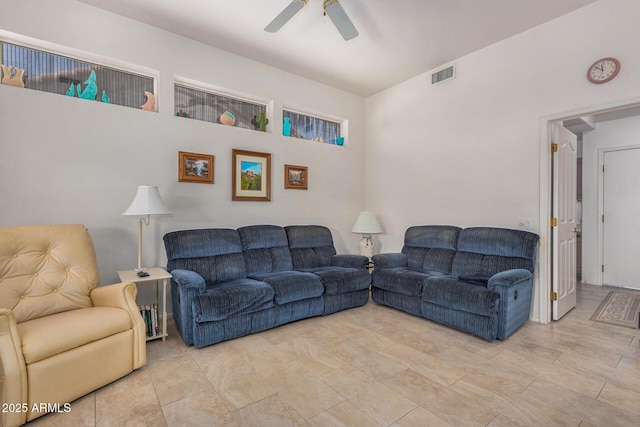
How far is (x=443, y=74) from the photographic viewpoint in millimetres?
4000

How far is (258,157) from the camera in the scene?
390cm

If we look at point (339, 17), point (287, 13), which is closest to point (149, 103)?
point (287, 13)

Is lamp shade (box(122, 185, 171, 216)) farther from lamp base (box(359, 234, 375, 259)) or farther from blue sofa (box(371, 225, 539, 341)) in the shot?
lamp base (box(359, 234, 375, 259))

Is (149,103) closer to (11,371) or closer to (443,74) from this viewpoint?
(11,371)

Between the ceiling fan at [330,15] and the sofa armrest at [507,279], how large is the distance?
248 cm

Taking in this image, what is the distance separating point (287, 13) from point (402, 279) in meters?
2.76

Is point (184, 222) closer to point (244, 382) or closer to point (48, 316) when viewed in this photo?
point (48, 316)

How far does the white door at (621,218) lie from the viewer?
4566 mm

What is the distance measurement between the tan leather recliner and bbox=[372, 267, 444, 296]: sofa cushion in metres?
2.43

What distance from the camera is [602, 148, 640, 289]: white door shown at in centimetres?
457

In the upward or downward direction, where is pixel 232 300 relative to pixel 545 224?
downward

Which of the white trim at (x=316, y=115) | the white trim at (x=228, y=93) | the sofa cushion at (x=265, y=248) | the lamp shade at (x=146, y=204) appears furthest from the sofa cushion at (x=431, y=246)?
the lamp shade at (x=146, y=204)

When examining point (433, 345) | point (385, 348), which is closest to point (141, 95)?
point (385, 348)

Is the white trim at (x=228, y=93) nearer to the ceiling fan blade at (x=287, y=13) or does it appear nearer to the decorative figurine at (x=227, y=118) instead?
the decorative figurine at (x=227, y=118)
